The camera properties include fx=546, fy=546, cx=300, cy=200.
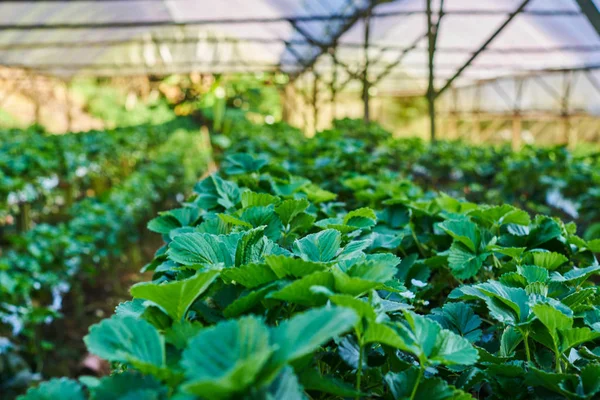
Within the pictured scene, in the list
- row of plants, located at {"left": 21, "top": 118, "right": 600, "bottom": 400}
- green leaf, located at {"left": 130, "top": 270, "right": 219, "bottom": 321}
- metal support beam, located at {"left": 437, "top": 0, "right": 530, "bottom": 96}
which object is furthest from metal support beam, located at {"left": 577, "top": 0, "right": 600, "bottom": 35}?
green leaf, located at {"left": 130, "top": 270, "right": 219, "bottom": 321}

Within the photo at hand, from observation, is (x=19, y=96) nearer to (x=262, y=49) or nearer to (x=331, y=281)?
(x=262, y=49)

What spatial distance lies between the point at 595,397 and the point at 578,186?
282cm

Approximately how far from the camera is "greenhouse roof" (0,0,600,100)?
28.2ft

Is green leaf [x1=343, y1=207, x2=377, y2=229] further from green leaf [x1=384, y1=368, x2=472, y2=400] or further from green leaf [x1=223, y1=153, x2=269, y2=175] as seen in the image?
green leaf [x1=223, y1=153, x2=269, y2=175]

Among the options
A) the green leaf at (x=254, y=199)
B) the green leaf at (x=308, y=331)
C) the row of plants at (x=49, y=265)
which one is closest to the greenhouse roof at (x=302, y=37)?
the row of plants at (x=49, y=265)

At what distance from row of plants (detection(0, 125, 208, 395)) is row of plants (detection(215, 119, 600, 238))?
159 cm

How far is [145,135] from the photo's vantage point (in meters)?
9.67

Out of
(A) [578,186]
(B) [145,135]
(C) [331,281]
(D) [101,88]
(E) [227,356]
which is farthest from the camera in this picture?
(D) [101,88]

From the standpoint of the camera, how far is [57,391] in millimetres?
549

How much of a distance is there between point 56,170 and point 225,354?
18.2ft

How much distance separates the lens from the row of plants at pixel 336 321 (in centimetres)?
52

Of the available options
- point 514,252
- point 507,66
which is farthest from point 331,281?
point 507,66

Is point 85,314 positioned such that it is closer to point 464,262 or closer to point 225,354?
point 464,262

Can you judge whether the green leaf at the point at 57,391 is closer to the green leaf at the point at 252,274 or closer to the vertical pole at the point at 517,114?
the green leaf at the point at 252,274
